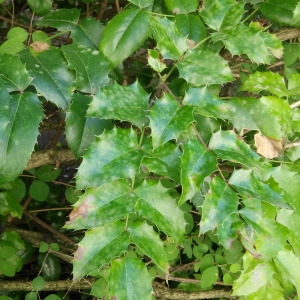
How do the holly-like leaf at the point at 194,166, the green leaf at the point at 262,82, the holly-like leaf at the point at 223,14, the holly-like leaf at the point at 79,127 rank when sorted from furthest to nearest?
the green leaf at the point at 262,82 → the holly-like leaf at the point at 223,14 → the holly-like leaf at the point at 79,127 → the holly-like leaf at the point at 194,166

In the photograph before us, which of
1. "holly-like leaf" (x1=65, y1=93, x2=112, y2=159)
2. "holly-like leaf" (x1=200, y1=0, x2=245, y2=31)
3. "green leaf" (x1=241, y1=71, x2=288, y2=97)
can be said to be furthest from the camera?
"green leaf" (x1=241, y1=71, x2=288, y2=97)

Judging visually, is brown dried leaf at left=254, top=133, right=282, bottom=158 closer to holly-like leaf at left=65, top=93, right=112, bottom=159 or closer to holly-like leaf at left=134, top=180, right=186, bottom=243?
holly-like leaf at left=134, top=180, right=186, bottom=243

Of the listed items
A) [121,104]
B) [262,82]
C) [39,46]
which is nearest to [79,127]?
[121,104]

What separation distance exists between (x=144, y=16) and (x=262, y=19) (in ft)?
2.00

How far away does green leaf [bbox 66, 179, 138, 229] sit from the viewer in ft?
2.57

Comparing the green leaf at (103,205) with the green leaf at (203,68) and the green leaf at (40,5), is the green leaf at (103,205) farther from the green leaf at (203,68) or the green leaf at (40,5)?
the green leaf at (40,5)

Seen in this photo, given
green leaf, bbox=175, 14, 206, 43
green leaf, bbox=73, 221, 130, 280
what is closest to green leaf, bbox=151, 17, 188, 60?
green leaf, bbox=175, 14, 206, 43

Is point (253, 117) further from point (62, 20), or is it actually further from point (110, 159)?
point (62, 20)

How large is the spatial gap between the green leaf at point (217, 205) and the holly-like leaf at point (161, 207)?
0.08 metres

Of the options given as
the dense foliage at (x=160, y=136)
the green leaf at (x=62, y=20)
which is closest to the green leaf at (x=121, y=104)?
the dense foliage at (x=160, y=136)

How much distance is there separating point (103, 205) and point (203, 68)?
411 mm

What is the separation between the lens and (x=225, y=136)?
0.85 meters

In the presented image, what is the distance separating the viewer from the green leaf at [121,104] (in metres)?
0.79

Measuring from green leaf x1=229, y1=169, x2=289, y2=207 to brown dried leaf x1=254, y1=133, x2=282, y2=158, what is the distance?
0.60ft
